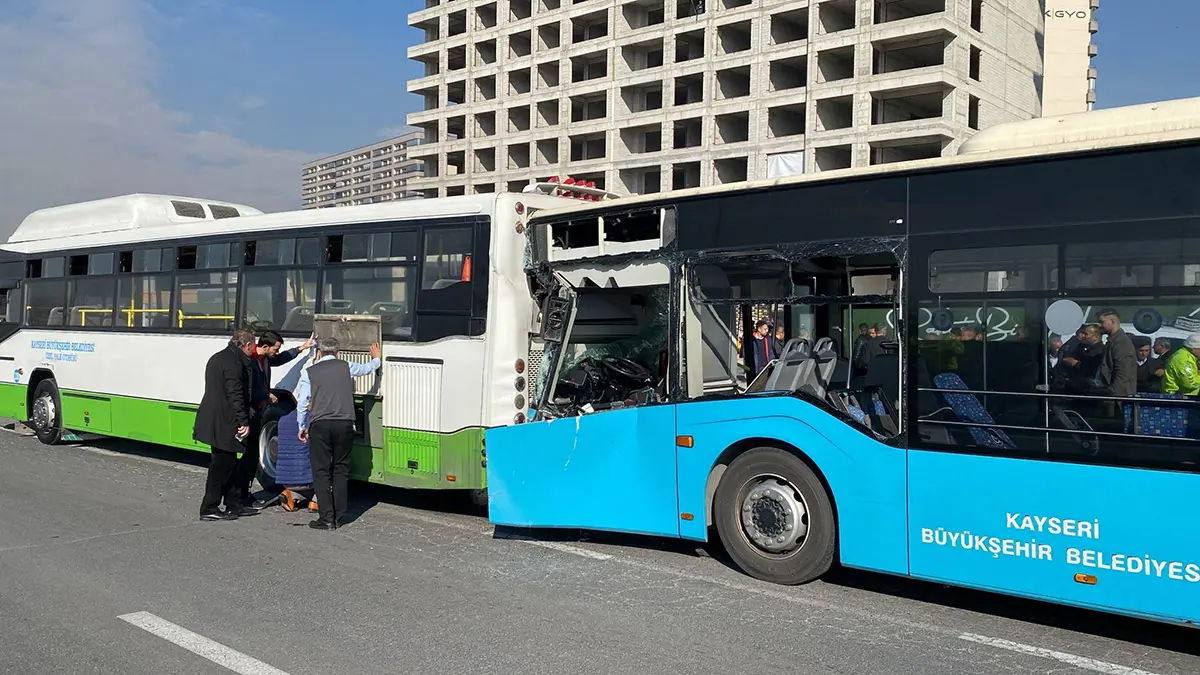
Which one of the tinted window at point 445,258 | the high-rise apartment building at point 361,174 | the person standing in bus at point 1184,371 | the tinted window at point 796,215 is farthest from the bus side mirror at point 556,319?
the high-rise apartment building at point 361,174

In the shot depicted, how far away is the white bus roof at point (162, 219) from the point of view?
344 inches

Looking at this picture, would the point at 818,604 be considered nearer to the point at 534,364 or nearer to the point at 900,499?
the point at 900,499

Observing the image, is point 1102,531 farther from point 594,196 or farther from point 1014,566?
point 594,196

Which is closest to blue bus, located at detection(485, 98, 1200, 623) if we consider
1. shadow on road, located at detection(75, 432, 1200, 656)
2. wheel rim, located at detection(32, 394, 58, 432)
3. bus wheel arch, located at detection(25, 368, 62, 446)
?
shadow on road, located at detection(75, 432, 1200, 656)

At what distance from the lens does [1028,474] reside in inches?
209

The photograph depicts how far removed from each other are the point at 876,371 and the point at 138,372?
31.5 feet

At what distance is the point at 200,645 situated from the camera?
17.0 feet

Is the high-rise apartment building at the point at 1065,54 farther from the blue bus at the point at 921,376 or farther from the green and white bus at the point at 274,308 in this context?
the blue bus at the point at 921,376

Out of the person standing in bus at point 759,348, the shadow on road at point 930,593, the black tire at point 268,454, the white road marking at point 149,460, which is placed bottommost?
the shadow on road at point 930,593

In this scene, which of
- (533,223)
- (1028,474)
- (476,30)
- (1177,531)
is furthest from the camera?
(476,30)

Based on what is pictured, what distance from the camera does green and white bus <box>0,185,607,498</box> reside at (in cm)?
830

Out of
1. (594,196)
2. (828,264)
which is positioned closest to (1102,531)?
(828,264)

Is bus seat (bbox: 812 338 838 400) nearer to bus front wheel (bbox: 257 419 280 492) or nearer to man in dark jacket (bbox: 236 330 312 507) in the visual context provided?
man in dark jacket (bbox: 236 330 312 507)

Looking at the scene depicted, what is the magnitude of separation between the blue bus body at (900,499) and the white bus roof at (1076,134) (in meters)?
1.76
